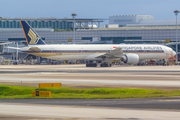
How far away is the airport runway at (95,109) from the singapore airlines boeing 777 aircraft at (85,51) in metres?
45.6

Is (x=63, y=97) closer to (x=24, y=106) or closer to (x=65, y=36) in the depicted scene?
(x=24, y=106)

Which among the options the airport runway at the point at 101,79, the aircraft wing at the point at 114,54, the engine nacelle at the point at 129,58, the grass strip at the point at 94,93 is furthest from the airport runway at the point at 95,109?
the engine nacelle at the point at 129,58

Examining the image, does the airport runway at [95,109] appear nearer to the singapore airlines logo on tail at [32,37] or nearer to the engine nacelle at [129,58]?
the engine nacelle at [129,58]

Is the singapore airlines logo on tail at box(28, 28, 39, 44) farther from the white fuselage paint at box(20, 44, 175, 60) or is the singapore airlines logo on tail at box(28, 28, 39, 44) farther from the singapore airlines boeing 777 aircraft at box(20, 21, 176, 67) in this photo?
the white fuselage paint at box(20, 44, 175, 60)

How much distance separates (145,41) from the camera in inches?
4230

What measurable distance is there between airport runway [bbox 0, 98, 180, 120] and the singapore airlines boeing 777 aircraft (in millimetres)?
45590

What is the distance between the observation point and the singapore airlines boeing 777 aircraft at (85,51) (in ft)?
219

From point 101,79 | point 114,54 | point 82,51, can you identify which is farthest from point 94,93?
point 82,51

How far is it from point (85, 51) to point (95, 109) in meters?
52.2

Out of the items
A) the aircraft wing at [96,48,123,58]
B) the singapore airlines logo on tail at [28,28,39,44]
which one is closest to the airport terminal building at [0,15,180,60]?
the singapore airlines logo on tail at [28,28,39,44]

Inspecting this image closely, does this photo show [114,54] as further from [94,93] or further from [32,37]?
[94,93]

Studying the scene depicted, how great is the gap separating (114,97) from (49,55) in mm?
47910

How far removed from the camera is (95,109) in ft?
57.8

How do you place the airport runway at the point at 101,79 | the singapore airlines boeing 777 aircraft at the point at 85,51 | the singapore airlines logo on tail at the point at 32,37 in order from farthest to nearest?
the singapore airlines logo on tail at the point at 32,37 < the singapore airlines boeing 777 aircraft at the point at 85,51 < the airport runway at the point at 101,79
